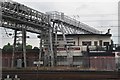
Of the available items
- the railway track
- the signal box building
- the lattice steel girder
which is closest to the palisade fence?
the signal box building

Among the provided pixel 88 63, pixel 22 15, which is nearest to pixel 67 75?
pixel 22 15

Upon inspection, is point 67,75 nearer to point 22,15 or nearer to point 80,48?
point 22,15

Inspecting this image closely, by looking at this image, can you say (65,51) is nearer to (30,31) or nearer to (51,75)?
(30,31)

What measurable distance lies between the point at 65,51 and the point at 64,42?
Result: 2.49 meters

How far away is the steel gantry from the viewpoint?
3700 centimetres

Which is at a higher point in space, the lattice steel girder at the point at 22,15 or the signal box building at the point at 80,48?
the lattice steel girder at the point at 22,15

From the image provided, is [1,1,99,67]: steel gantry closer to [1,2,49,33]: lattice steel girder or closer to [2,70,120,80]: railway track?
[1,2,49,33]: lattice steel girder

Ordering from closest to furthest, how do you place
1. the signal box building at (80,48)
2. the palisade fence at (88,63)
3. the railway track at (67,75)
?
1. the railway track at (67,75)
2. the palisade fence at (88,63)
3. the signal box building at (80,48)

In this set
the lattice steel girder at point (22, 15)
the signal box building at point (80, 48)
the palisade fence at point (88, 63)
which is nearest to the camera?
the lattice steel girder at point (22, 15)

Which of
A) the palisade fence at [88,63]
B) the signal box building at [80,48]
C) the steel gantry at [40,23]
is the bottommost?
the palisade fence at [88,63]

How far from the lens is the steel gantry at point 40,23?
3700cm

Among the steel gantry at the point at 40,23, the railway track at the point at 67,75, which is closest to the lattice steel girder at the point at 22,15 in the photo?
the steel gantry at the point at 40,23

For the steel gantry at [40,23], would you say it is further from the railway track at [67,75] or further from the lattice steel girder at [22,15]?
the railway track at [67,75]

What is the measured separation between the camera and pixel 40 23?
45.2 meters
